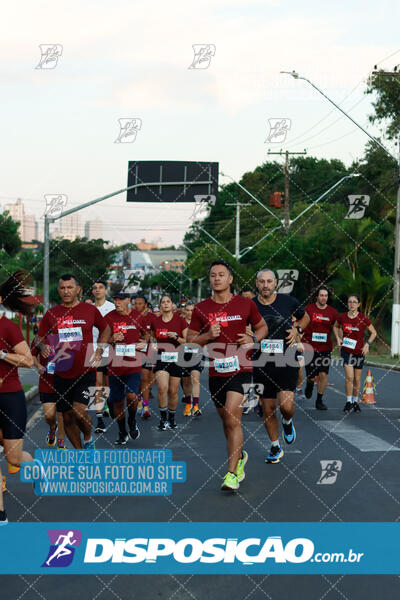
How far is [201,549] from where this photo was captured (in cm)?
524

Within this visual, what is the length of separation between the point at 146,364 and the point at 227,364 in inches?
226

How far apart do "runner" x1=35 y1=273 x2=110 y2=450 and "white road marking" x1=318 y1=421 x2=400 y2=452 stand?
3.45 meters

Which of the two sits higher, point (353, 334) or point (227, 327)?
point (227, 327)

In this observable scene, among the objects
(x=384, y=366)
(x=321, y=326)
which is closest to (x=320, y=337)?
(x=321, y=326)

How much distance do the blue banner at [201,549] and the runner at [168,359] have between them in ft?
17.3

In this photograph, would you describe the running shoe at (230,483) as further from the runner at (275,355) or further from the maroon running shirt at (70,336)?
the maroon running shirt at (70,336)

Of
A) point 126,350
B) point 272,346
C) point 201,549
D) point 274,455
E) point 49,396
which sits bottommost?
point 274,455

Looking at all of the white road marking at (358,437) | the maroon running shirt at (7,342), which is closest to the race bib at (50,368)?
the maroon running shirt at (7,342)

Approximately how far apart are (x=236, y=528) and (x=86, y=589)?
4.56ft

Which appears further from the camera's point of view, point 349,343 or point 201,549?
point 349,343

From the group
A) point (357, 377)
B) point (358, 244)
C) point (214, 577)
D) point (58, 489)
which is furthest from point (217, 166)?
point (214, 577)

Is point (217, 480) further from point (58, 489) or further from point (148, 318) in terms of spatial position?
point (148, 318)

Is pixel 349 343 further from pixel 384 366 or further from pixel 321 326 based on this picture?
pixel 384 366

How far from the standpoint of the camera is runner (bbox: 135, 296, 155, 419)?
36.9 ft
